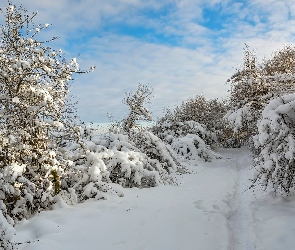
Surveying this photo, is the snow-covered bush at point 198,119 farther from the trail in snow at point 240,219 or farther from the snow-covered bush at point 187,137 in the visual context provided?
the trail in snow at point 240,219

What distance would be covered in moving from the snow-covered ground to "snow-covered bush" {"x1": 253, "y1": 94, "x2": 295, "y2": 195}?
1025mm

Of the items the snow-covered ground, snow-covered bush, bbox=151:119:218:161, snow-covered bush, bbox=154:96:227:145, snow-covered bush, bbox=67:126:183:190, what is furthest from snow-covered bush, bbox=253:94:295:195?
snow-covered bush, bbox=154:96:227:145

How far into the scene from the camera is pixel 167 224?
7066mm

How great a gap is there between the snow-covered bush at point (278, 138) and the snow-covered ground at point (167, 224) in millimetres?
1025

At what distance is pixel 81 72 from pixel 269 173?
5869 millimetres

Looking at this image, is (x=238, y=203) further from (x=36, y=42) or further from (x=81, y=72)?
(x=36, y=42)

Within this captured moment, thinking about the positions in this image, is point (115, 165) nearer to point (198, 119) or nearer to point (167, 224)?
point (167, 224)

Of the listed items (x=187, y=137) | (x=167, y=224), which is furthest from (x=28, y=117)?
(x=187, y=137)

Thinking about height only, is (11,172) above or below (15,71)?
below

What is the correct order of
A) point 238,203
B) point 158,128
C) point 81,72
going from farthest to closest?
point 158,128 < point 238,203 < point 81,72

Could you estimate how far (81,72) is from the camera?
27.6 ft

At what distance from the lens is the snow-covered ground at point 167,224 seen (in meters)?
5.84

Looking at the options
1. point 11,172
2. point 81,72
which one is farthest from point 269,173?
point 11,172

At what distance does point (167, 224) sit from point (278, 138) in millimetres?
3446
